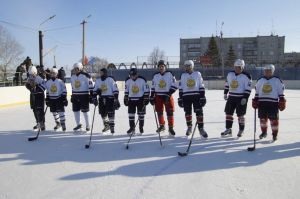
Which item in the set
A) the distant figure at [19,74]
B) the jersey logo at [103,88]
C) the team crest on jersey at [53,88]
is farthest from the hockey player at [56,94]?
the distant figure at [19,74]

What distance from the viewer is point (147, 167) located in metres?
4.14

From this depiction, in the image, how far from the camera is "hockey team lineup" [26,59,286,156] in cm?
568

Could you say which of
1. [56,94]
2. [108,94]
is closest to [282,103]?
[108,94]

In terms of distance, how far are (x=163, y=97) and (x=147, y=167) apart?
2.37 metres

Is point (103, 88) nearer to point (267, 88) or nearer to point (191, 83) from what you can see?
point (191, 83)

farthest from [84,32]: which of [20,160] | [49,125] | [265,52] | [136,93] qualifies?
[265,52]

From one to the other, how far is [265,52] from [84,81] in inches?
2493

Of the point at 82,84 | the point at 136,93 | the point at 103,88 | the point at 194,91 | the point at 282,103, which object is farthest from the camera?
the point at 82,84

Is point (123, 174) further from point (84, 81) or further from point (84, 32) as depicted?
point (84, 32)

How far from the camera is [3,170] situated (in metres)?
4.10

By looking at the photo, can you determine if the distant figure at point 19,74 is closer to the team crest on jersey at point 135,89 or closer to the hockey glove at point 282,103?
the team crest on jersey at point 135,89

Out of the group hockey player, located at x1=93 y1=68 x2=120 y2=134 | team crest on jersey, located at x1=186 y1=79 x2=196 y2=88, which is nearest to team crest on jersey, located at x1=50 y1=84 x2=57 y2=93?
hockey player, located at x1=93 y1=68 x2=120 y2=134

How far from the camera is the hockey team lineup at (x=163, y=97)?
568 centimetres

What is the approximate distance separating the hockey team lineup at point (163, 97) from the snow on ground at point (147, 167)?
28 centimetres
